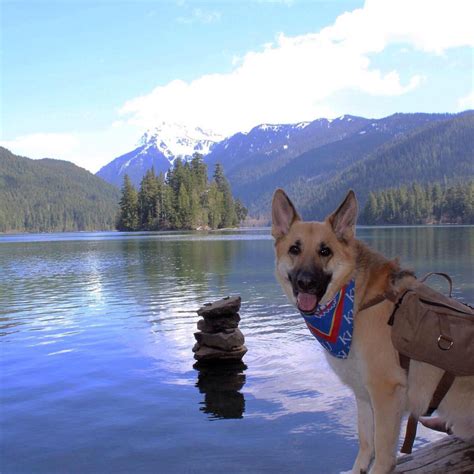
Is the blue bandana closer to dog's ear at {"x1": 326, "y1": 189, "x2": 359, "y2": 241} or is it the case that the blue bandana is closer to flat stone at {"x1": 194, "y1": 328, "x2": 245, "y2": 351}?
dog's ear at {"x1": 326, "y1": 189, "x2": 359, "y2": 241}

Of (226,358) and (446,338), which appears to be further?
(226,358)

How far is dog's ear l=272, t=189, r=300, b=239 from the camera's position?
19.1 feet

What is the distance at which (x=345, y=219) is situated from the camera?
553 cm

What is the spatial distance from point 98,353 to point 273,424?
8207mm

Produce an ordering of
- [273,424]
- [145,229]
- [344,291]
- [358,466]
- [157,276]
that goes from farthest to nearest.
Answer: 1. [145,229]
2. [157,276]
3. [273,424]
4. [358,466]
5. [344,291]

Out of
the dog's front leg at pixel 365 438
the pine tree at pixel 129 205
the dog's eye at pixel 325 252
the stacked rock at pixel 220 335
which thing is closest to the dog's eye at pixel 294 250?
the dog's eye at pixel 325 252

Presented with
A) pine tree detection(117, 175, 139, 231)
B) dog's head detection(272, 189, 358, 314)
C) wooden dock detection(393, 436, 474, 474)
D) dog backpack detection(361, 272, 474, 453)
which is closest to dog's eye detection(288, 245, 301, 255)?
dog's head detection(272, 189, 358, 314)

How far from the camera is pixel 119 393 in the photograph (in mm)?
12922

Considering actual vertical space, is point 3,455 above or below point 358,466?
below

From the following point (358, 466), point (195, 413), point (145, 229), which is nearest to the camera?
point (358, 466)

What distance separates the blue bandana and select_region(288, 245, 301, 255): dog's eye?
61 centimetres

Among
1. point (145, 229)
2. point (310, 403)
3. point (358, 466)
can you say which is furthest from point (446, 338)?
point (145, 229)

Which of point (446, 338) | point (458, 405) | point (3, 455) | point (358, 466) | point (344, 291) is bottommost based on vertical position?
point (3, 455)

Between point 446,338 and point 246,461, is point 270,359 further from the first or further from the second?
point 446,338
